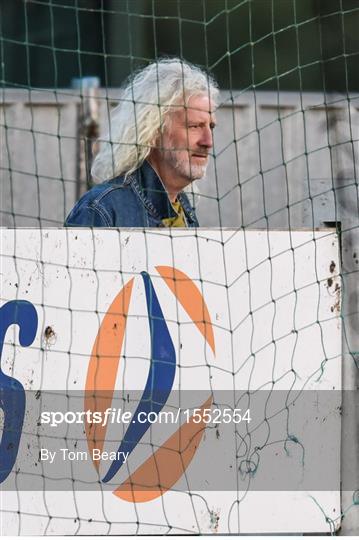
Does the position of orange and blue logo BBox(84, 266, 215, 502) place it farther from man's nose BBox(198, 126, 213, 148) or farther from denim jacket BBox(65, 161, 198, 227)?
man's nose BBox(198, 126, 213, 148)

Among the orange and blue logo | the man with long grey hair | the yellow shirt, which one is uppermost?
the man with long grey hair

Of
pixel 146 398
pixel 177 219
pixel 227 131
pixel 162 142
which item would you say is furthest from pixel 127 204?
pixel 227 131

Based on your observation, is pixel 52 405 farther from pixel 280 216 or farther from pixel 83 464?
pixel 280 216

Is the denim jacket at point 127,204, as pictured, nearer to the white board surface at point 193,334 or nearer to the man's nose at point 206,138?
the man's nose at point 206,138

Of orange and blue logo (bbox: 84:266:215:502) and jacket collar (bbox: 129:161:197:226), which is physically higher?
jacket collar (bbox: 129:161:197:226)

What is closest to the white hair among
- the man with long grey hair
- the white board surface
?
the man with long grey hair

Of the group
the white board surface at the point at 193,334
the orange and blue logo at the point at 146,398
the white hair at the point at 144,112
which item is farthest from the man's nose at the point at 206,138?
the orange and blue logo at the point at 146,398

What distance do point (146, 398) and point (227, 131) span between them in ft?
15.8

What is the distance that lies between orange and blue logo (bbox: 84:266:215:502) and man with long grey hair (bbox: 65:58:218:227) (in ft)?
2.18

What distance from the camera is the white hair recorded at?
16.4 ft

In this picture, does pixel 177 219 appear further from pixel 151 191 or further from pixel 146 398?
pixel 146 398

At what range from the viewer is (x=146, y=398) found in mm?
4203

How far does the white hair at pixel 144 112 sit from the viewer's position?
5.00 metres

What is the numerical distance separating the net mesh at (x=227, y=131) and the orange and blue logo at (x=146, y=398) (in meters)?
0.08
